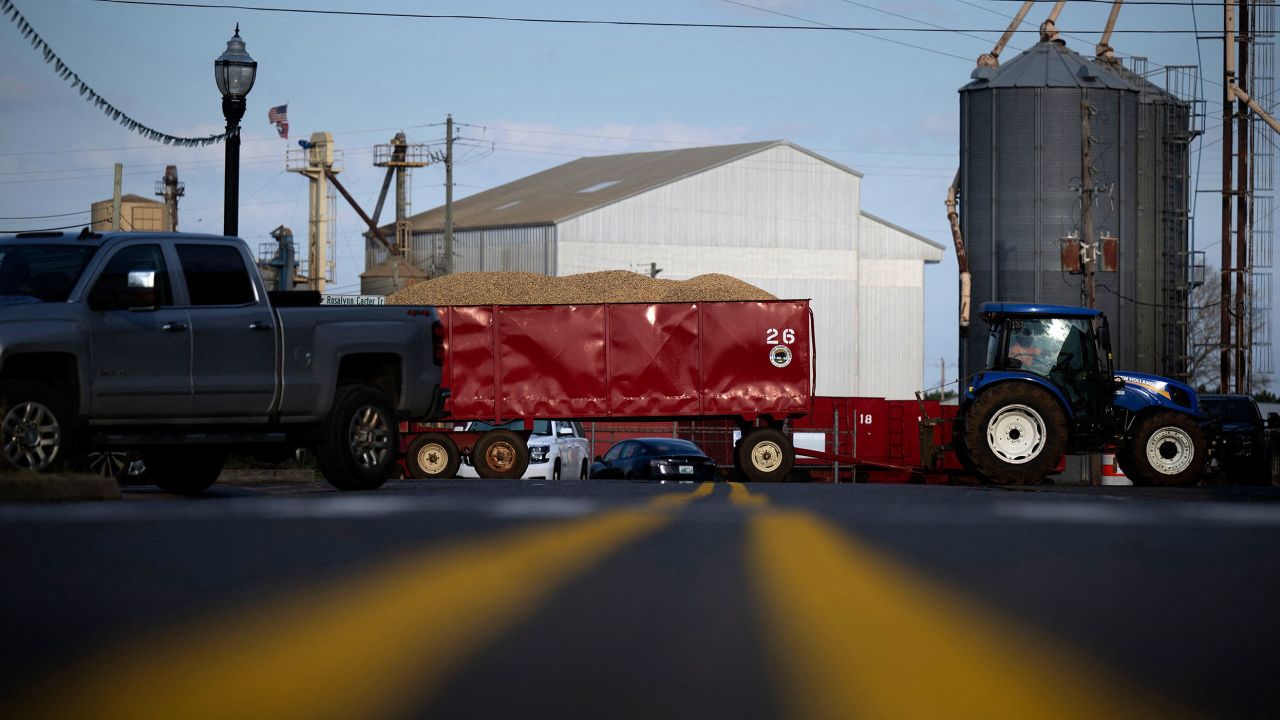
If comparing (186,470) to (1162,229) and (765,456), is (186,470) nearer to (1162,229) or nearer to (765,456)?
(765,456)

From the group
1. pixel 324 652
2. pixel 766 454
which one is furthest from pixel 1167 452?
pixel 324 652

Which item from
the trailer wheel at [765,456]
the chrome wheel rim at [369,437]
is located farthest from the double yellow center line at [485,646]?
the trailer wheel at [765,456]

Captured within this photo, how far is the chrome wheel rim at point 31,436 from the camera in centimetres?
1287

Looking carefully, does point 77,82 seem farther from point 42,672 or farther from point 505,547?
point 42,672

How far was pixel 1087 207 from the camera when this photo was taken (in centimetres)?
5234

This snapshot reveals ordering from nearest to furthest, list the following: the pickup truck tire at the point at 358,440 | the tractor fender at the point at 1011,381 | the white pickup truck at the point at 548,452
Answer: the pickup truck tire at the point at 358,440, the tractor fender at the point at 1011,381, the white pickup truck at the point at 548,452

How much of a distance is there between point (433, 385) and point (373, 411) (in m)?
0.98

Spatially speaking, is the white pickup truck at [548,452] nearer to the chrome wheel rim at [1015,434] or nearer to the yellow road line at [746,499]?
the chrome wheel rim at [1015,434]

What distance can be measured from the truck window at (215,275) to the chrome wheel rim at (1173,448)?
44.1ft

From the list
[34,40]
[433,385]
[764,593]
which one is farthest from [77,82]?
[764,593]

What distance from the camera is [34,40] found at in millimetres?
19656

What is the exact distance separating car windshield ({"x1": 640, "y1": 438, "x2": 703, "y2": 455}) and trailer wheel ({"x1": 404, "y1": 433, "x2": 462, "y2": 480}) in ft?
11.4

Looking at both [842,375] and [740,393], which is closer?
[740,393]

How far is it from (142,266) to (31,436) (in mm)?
1876
